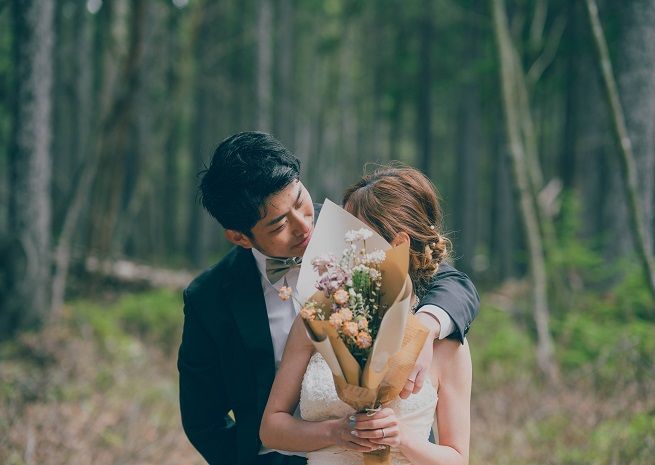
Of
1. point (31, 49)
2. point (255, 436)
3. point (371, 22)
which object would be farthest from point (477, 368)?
point (371, 22)

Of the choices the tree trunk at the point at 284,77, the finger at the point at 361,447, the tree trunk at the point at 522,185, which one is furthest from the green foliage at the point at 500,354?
the tree trunk at the point at 284,77

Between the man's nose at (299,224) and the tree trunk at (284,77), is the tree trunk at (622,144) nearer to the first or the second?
the man's nose at (299,224)

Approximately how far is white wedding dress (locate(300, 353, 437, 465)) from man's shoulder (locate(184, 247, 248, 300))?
630 millimetres

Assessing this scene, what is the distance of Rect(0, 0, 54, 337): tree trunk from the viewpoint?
823cm

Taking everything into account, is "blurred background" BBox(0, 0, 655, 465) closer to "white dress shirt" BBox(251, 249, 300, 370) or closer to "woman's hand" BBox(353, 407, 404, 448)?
"white dress shirt" BBox(251, 249, 300, 370)

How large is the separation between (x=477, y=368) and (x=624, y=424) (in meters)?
2.23

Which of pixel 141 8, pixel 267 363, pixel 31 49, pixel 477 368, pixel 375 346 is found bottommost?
pixel 477 368

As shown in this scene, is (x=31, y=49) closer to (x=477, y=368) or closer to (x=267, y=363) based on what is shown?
(x=477, y=368)

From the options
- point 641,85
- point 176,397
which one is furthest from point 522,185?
A: point 176,397

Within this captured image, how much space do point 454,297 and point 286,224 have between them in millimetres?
701

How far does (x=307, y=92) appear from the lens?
2806 centimetres

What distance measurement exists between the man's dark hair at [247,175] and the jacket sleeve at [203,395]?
0.43 m

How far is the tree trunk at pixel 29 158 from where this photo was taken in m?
8.23

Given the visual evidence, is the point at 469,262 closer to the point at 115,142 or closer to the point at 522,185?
the point at 115,142
